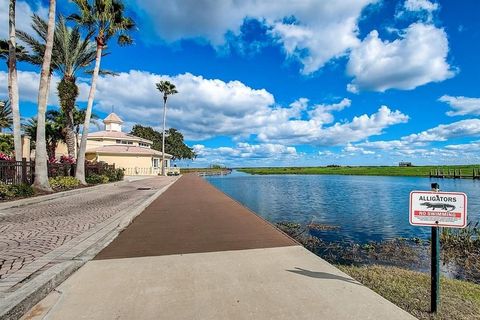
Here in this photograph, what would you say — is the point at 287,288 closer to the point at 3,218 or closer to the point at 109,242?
the point at 109,242

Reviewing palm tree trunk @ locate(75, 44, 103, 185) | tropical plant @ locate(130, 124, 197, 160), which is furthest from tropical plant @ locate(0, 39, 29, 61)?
tropical plant @ locate(130, 124, 197, 160)

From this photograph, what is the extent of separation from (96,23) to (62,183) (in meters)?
12.0

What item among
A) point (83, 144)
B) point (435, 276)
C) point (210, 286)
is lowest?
point (210, 286)

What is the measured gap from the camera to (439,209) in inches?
148

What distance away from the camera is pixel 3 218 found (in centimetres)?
938

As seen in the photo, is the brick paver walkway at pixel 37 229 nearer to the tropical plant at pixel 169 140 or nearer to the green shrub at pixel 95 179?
the green shrub at pixel 95 179

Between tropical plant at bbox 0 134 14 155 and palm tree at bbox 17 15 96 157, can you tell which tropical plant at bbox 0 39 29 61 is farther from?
tropical plant at bbox 0 134 14 155

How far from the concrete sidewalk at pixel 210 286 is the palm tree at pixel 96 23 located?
58.8 feet

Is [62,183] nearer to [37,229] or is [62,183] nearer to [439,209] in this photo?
[37,229]

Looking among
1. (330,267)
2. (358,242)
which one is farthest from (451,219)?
(358,242)

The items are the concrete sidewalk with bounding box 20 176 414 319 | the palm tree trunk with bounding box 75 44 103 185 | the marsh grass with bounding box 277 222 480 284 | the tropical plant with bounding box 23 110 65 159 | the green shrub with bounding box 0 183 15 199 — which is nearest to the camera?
the concrete sidewalk with bounding box 20 176 414 319

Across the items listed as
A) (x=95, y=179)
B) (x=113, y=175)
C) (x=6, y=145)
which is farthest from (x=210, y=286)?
(x=6, y=145)

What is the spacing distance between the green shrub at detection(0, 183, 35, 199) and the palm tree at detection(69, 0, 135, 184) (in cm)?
763

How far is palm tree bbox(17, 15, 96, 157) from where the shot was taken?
22.9m
